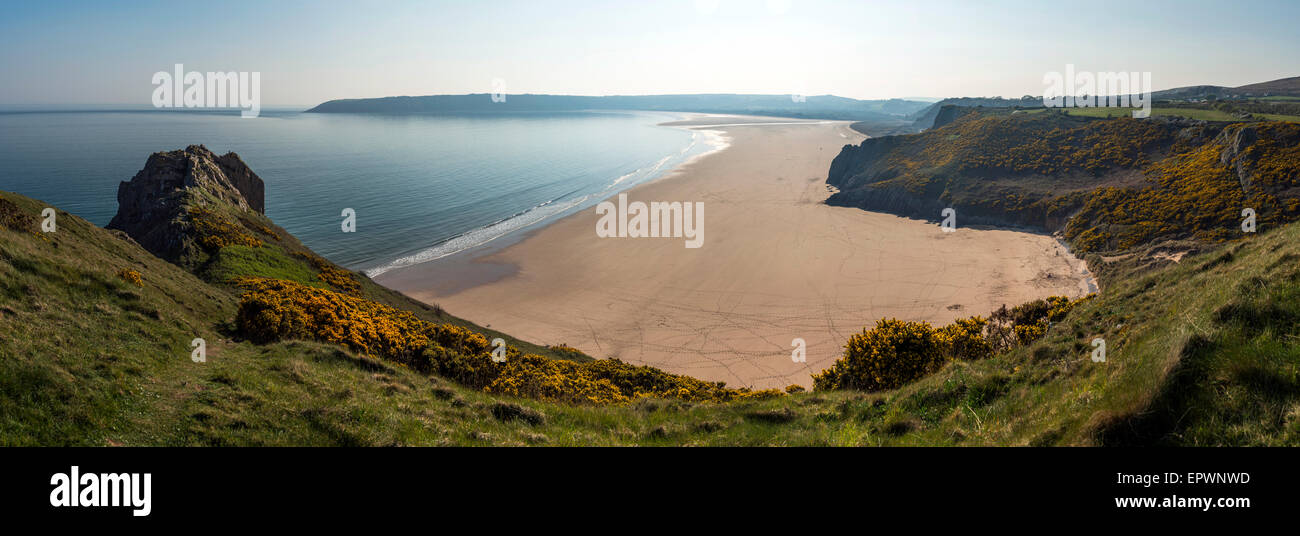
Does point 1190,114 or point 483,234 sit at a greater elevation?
point 1190,114

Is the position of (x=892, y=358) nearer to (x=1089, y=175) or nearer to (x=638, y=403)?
(x=638, y=403)

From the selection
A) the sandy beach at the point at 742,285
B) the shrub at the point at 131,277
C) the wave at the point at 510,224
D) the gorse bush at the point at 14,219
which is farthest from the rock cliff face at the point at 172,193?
the sandy beach at the point at 742,285

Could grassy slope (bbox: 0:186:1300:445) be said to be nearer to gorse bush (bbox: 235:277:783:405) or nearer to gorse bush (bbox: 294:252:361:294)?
gorse bush (bbox: 235:277:783:405)

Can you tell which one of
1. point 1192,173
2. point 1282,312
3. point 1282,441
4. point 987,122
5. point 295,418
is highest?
point 987,122

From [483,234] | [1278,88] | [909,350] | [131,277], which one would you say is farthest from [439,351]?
[1278,88]

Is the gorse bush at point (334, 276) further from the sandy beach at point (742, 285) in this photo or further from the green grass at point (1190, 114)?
the green grass at point (1190, 114)
